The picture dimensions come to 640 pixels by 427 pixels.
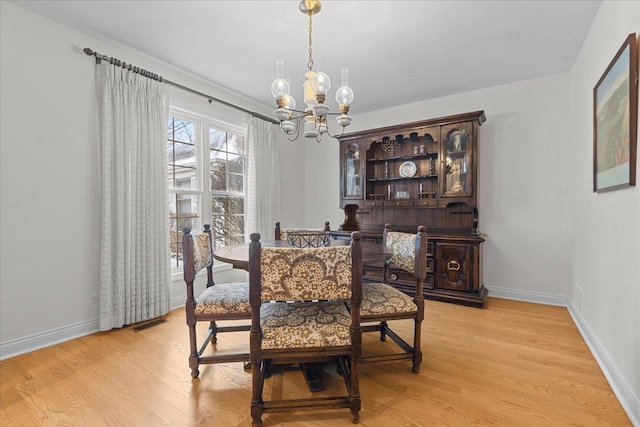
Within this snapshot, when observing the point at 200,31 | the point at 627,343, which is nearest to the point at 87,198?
the point at 200,31

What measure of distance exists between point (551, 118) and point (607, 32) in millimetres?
1433

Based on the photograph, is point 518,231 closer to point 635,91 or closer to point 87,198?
point 635,91

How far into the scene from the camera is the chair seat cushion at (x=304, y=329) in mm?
1454

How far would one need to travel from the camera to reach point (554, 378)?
6.19ft

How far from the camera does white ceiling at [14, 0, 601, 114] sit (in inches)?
86.5

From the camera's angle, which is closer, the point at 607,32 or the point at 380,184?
the point at 607,32

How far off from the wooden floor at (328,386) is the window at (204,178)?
4.60ft

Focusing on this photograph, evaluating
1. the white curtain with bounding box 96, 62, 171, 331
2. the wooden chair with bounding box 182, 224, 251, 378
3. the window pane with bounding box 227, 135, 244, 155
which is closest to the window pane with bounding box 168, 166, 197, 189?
the white curtain with bounding box 96, 62, 171, 331

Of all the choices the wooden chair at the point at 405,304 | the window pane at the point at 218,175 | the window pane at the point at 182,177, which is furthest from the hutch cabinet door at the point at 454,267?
the window pane at the point at 182,177

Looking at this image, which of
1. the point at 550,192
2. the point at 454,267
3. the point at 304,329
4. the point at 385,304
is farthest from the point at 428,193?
Result: the point at 304,329

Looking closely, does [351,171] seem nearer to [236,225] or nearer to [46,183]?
[236,225]

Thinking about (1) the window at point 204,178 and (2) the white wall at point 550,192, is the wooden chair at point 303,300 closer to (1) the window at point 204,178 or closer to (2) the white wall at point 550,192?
(2) the white wall at point 550,192

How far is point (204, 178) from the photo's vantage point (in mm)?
3605

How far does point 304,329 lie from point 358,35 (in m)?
2.38
